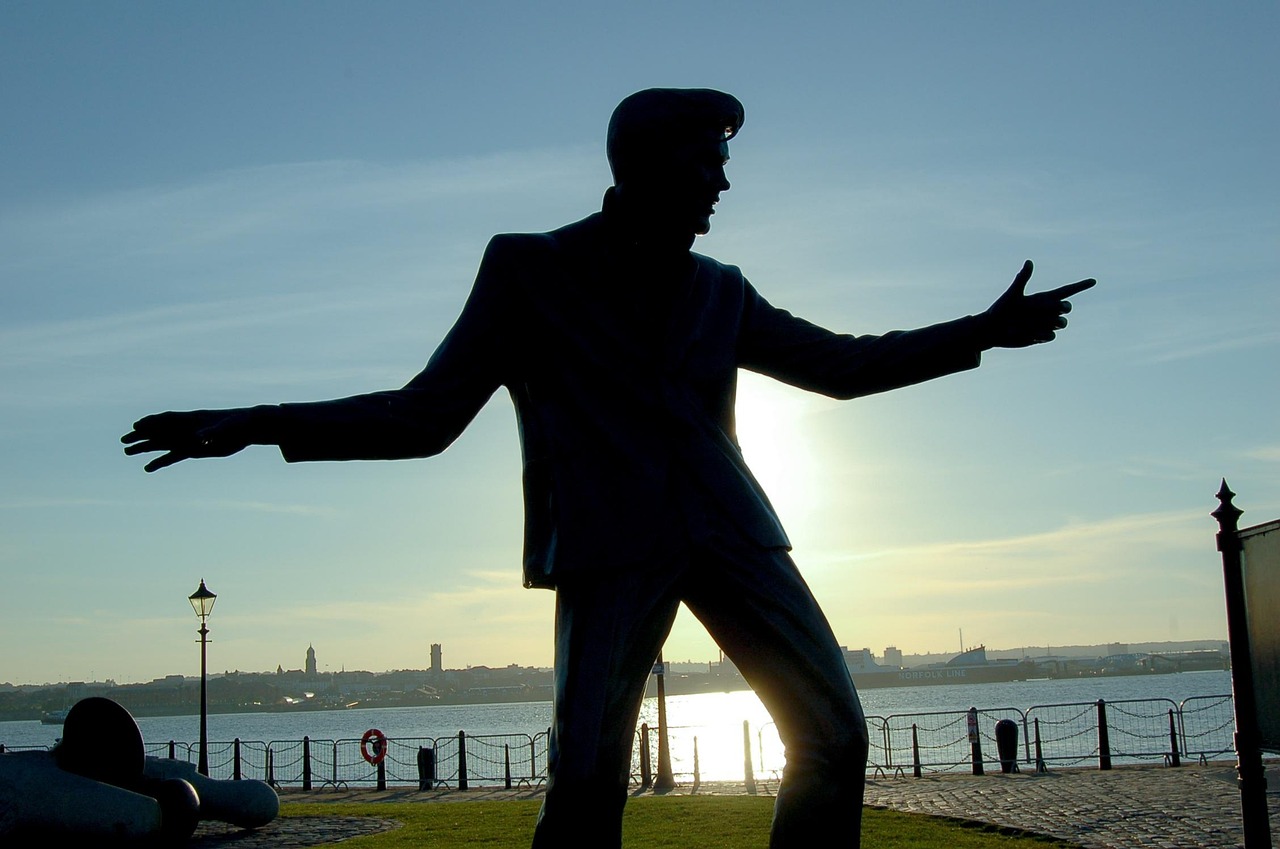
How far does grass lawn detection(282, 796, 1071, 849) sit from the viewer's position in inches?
473

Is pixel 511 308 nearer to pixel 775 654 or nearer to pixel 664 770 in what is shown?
pixel 775 654

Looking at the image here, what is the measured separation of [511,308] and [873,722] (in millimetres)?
32548

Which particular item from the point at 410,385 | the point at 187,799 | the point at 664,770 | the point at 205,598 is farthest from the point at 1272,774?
the point at 205,598

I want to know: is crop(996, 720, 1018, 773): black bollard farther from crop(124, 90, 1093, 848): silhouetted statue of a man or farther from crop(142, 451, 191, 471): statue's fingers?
crop(142, 451, 191, 471): statue's fingers

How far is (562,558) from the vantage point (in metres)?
3.29

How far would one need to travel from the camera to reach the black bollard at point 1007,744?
22984 mm

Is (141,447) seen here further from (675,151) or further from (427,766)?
(427,766)

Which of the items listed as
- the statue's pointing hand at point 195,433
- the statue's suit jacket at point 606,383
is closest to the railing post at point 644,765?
the statue's suit jacket at point 606,383

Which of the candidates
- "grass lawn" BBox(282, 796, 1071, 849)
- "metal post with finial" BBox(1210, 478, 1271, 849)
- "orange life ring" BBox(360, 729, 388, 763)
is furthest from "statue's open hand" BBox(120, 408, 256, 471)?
"orange life ring" BBox(360, 729, 388, 763)

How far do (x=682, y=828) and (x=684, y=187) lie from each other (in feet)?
35.7

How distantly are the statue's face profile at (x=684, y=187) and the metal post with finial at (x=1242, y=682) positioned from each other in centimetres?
673

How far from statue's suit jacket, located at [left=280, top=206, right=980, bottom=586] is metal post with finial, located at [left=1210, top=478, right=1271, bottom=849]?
248 inches

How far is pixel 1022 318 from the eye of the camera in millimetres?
3609

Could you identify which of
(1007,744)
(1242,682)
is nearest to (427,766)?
(1007,744)
